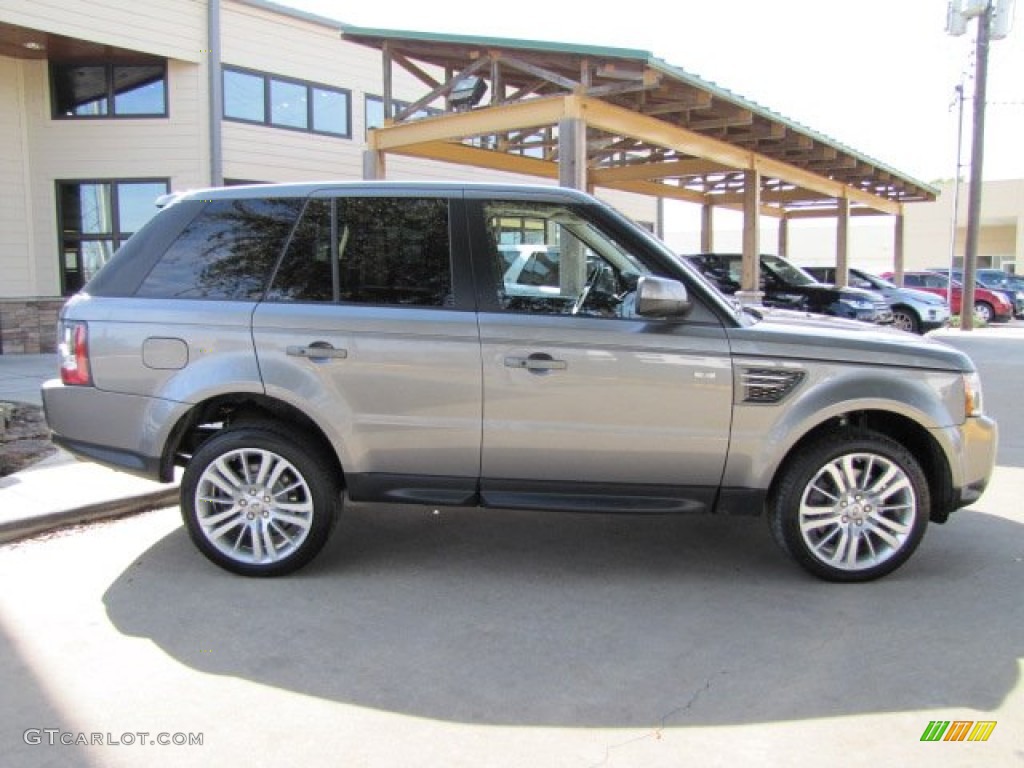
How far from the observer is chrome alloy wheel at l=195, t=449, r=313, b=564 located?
4277 millimetres

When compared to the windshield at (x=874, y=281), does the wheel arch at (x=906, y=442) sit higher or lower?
lower

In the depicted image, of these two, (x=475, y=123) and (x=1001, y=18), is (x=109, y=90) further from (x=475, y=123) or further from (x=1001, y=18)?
(x=1001, y=18)

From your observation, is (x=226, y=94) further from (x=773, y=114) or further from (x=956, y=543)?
(x=956, y=543)

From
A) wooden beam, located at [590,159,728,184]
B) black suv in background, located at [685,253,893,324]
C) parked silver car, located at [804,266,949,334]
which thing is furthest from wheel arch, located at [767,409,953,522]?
parked silver car, located at [804,266,949,334]

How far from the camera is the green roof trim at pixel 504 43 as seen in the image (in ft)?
29.4

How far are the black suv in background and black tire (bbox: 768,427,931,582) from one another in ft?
37.7

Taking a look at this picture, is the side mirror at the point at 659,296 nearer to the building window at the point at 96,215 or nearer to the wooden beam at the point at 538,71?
the wooden beam at the point at 538,71

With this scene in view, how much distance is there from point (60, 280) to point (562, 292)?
1203 centimetres

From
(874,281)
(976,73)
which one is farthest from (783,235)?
(976,73)

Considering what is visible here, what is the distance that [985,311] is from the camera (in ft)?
82.0

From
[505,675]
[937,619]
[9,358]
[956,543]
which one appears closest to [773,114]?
[956,543]

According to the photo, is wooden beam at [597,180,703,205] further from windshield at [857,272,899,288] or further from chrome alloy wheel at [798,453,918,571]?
chrome alloy wheel at [798,453,918,571]

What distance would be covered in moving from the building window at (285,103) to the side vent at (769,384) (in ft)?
40.4

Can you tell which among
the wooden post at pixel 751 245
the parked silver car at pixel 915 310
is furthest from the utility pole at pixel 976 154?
the wooden post at pixel 751 245
